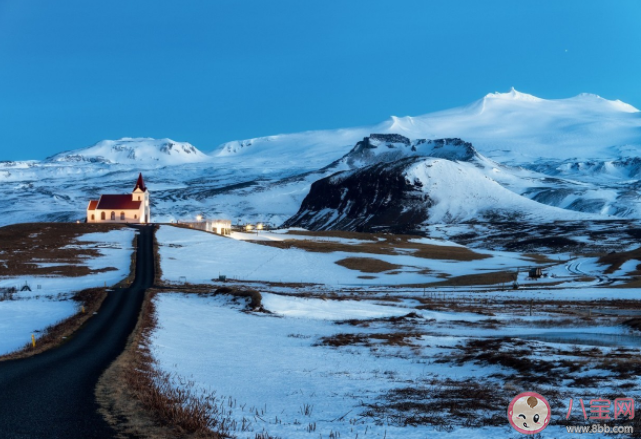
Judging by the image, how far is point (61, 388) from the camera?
17641 mm

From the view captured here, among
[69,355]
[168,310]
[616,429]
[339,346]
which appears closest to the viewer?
[616,429]

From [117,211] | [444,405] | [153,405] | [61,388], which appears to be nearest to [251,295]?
[61,388]

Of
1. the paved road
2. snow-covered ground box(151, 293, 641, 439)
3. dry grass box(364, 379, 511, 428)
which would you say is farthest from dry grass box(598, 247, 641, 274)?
the paved road

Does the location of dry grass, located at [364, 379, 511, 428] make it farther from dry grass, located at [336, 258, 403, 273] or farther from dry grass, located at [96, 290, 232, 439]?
dry grass, located at [336, 258, 403, 273]

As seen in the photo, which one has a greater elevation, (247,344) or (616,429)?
(616,429)

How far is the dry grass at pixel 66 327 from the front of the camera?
85.7ft

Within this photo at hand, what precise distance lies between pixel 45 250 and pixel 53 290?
3915cm

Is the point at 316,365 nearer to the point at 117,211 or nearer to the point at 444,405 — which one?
the point at 444,405

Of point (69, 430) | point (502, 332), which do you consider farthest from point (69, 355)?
point (502, 332)

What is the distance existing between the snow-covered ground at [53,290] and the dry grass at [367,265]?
128 feet

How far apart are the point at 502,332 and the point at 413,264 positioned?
71368 millimetres

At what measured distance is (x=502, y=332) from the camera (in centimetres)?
3703

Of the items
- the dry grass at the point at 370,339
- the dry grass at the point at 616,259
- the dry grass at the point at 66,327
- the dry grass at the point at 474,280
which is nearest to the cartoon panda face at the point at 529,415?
the dry grass at the point at 370,339

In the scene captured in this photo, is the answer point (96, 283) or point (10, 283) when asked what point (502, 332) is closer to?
point (96, 283)
